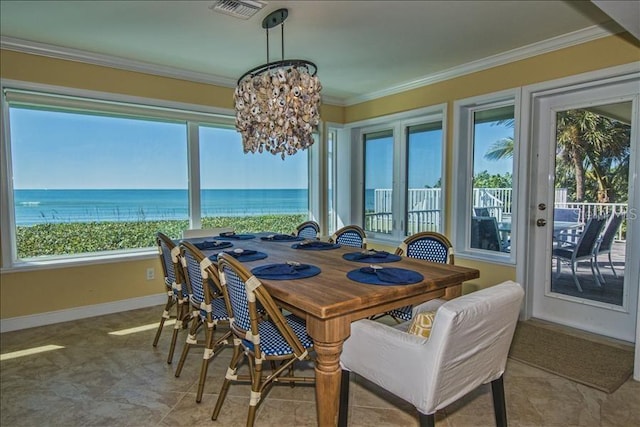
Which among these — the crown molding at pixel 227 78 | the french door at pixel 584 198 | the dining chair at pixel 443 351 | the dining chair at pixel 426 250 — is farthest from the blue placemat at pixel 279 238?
the french door at pixel 584 198

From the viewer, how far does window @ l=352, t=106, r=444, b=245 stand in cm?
443

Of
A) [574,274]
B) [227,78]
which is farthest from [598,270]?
[227,78]

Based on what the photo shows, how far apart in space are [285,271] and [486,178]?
2.72m

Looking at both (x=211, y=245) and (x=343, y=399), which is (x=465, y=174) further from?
(x=343, y=399)

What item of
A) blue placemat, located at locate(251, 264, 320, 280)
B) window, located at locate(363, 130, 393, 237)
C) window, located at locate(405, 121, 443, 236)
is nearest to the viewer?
blue placemat, located at locate(251, 264, 320, 280)

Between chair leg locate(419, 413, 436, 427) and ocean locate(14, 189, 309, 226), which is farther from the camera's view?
ocean locate(14, 189, 309, 226)

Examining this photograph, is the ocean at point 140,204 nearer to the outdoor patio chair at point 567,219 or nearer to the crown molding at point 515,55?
the crown molding at point 515,55

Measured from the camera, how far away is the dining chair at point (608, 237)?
3055 mm

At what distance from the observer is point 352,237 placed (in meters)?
3.43

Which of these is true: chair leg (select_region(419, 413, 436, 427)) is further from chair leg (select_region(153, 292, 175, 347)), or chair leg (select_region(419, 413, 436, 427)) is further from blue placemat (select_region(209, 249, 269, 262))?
chair leg (select_region(153, 292, 175, 347))

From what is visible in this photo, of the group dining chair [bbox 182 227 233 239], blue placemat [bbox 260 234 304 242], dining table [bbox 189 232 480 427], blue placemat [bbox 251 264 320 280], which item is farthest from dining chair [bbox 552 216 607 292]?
dining chair [bbox 182 227 233 239]

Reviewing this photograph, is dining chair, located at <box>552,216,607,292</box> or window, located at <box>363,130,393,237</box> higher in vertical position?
window, located at <box>363,130,393,237</box>

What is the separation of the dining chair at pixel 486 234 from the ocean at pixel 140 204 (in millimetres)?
2316

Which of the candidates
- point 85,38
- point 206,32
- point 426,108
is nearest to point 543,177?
point 426,108
